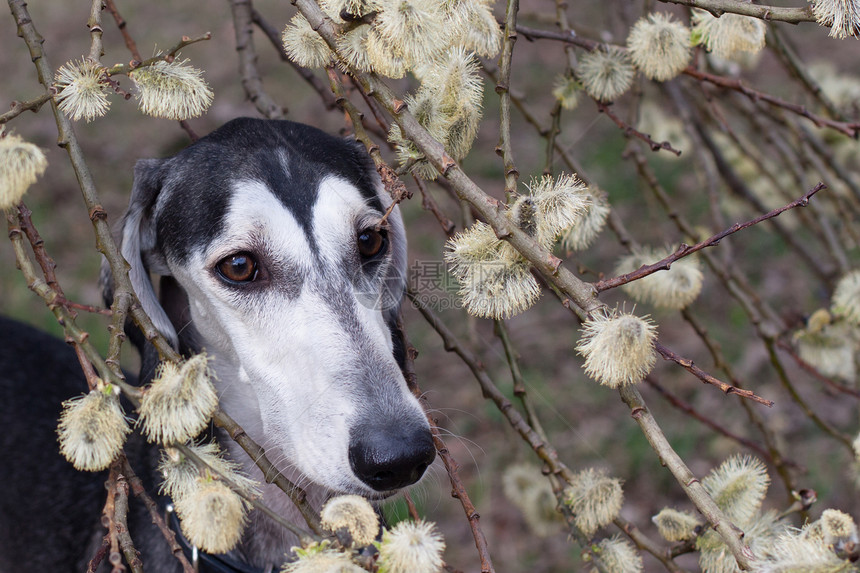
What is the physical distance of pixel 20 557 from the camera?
3.26 m

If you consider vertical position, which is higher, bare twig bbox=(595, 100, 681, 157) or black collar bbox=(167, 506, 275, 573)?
bare twig bbox=(595, 100, 681, 157)

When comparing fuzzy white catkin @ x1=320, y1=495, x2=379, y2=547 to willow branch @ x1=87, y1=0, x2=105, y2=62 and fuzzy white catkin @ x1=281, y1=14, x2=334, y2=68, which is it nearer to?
fuzzy white catkin @ x1=281, y1=14, x2=334, y2=68

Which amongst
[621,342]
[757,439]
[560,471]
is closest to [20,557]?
[560,471]

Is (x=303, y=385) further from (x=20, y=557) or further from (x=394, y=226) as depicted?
(x=20, y=557)

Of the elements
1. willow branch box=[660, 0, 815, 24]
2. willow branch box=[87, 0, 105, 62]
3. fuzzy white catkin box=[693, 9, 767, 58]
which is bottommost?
willow branch box=[87, 0, 105, 62]

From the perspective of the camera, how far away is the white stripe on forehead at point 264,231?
8.14 ft

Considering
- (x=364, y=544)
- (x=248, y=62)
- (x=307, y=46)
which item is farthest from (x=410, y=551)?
(x=248, y=62)

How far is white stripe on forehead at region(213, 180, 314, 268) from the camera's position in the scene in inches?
97.7

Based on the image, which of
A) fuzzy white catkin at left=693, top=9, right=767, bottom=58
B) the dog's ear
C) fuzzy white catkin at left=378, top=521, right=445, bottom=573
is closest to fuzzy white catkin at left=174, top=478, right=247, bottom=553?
fuzzy white catkin at left=378, top=521, right=445, bottom=573

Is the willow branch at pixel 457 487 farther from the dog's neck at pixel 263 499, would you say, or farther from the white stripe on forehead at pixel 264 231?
the dog's neck at pixel 263 499

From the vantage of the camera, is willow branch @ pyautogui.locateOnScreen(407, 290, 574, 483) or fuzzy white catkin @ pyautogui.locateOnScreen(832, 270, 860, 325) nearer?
willow branch @ pyautogui.locateOnScreen(407, 290, 574, 483)

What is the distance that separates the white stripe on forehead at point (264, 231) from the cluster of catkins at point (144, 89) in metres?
0.52

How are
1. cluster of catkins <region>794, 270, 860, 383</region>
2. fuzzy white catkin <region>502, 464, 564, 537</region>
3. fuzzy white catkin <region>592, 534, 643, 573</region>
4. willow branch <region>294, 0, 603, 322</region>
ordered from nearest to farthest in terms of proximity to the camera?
willow branch <region>294, 0, 603, 322</region>
fuzzy white catkin <region>592, 534, 643, 573</region>
cluster of catkins <region>794, 270, 860, 383</region>
fuzzy white catkin <region>502, 464, 564, 537</region>

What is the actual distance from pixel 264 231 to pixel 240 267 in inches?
5.8
